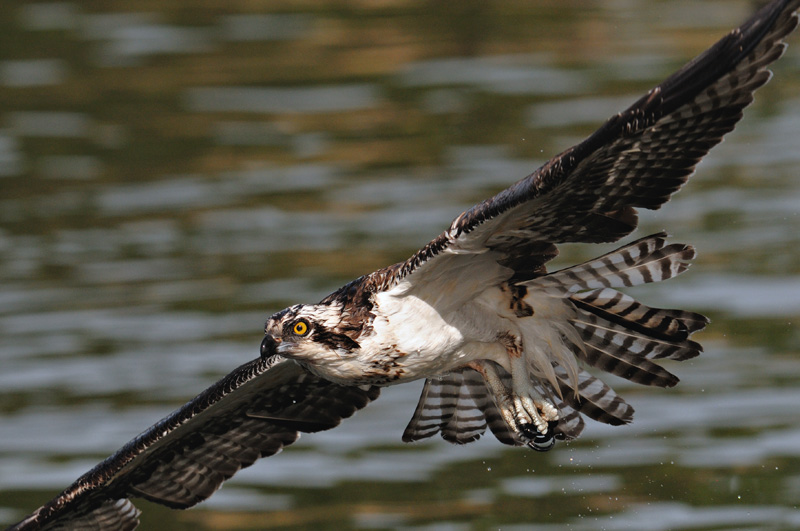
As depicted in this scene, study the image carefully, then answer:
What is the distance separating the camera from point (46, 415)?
14656mm

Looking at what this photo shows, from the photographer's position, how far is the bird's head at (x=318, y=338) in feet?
28.7

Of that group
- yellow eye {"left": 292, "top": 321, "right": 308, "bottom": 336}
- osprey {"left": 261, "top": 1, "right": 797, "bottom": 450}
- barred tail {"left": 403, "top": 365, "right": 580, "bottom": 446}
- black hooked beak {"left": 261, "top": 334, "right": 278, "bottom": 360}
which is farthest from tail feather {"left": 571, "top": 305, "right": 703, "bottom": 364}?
black hooked beak {"left": 261, "top": 334, "right": 278, "bottom": 360}

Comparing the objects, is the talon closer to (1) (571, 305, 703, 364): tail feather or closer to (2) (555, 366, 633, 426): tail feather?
(2) (555, 366, 633, 426): tail feather

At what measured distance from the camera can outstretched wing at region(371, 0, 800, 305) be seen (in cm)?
715

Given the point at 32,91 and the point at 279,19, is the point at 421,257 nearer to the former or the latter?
the point at 32,91

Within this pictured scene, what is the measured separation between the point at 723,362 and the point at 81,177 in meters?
9.55

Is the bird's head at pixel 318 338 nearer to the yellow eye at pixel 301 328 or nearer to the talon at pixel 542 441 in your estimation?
the yellow eye at pixel 301 328

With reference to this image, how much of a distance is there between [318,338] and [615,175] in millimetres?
1967

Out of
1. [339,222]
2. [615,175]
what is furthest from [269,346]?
[339,222]

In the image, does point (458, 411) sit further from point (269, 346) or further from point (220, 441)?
point (220, 441)

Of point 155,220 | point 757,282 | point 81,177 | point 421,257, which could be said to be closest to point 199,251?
point 155,220

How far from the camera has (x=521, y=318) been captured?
9.19m

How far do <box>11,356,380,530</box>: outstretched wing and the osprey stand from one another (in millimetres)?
811

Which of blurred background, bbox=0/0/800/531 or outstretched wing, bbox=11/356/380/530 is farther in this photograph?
blurred background, bbox=0/0/800/531
